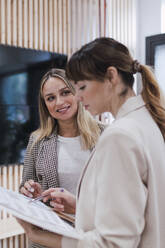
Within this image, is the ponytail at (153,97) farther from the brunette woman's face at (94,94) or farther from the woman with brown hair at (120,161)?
the brunette woman's face at (94,94)

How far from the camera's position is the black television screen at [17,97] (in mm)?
2801

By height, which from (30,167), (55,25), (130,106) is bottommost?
(30,167)

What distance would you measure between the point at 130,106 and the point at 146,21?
3608 millimetres

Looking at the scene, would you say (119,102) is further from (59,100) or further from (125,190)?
(59,100)

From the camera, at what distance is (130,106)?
86 centimetres

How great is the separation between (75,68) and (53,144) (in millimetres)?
972

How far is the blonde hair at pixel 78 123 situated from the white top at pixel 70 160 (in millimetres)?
46

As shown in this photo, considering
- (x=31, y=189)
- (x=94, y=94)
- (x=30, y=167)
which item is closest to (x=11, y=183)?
(x=30, y=167)

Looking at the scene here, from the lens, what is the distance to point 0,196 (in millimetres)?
984

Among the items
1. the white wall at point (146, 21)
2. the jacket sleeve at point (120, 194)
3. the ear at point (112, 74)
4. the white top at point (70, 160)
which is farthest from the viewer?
the white wall at point (146, 21)

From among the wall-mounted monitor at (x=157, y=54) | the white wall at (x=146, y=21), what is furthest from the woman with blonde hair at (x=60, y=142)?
the white wall at (x=146, y=21)

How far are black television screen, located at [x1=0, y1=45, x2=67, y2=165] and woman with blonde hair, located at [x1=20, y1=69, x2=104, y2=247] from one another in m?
1.02

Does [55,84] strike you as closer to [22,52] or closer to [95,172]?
[95,172]

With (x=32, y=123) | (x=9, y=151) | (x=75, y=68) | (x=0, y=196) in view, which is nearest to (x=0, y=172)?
(x=9, y=151)
